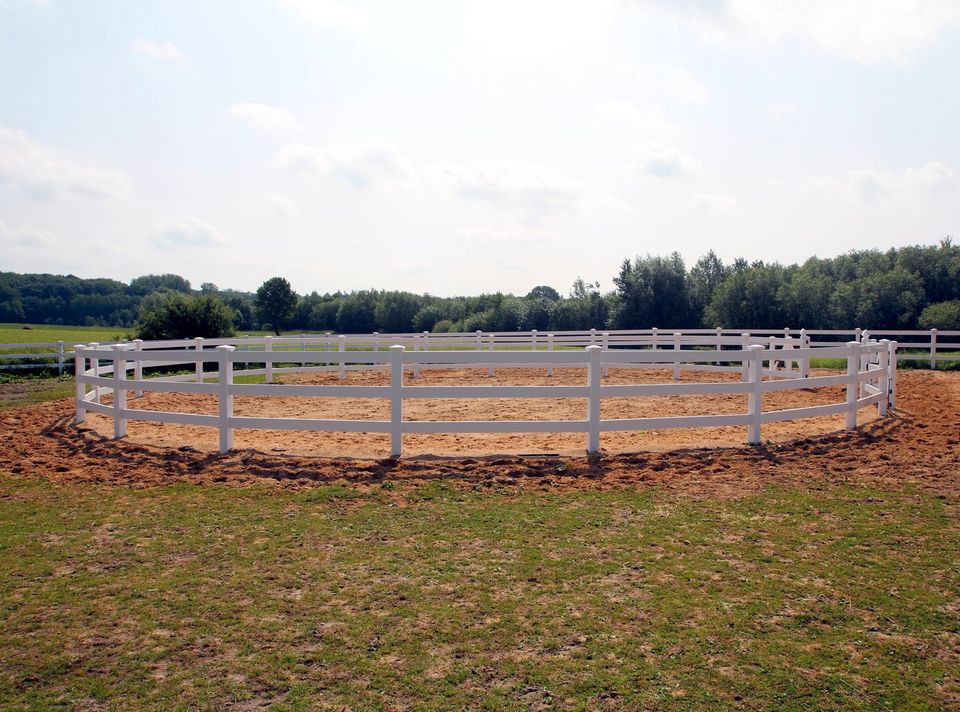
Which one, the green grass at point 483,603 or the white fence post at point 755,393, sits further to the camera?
the white fence post at point 755,393

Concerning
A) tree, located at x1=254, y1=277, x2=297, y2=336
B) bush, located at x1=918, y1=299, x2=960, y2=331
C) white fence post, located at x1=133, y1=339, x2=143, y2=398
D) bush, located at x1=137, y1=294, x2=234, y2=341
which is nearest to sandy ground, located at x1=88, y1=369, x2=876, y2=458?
white fence post, located at x1=133, y1=339, x2=143, y2=398

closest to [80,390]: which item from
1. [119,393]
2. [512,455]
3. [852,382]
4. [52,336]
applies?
[119,393]

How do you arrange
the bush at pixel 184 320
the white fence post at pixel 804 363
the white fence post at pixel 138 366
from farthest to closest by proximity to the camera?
the bush at pixel 184 320, the white fence post at pixel 804 363, the white fence post at pixel 138 366


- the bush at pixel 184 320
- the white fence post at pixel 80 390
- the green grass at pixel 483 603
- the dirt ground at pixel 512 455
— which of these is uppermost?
the bush at pixel 184 320

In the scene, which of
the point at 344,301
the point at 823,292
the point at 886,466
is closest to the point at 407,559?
the point at 886,466

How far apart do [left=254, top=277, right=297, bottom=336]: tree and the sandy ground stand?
5210cm

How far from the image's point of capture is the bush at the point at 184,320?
29891mm

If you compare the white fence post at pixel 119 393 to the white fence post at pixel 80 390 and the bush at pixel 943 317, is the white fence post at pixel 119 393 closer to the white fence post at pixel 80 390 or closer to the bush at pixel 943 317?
the white fence post at pixel 80 390

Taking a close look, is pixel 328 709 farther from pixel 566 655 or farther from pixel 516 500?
pixel 516 500

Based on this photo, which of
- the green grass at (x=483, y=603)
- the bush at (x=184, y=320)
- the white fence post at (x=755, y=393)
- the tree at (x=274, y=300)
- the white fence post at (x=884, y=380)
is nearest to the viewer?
the green grass at (x=483, y=603)

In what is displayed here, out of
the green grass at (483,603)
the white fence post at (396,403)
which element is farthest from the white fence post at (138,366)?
the green grass at (483,603)

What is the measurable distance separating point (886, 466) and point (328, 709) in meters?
7.29

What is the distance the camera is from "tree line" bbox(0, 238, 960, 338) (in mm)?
38062

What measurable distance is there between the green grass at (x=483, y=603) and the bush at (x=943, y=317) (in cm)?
3333
